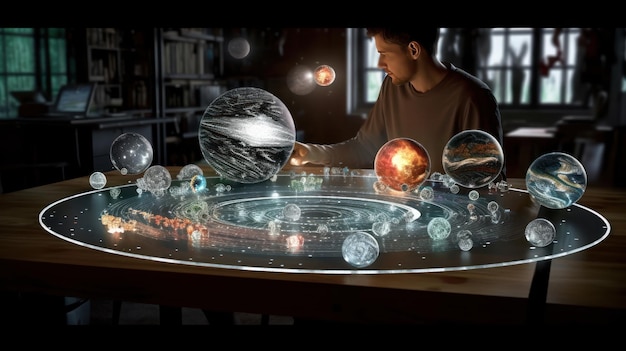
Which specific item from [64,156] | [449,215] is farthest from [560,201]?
[64,156]

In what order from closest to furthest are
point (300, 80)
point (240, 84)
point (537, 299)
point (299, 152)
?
1. point (537, 299)
2. point (299, 152)
3. point (300, 80)
4. point (240, 84)

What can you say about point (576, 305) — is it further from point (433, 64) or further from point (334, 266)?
point (433, 64)

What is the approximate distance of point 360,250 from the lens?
1.22 metres

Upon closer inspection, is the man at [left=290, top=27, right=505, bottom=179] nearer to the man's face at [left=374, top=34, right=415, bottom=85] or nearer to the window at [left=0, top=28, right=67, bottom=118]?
the man's face at [left=374, top=34, right=415, bottom=85]

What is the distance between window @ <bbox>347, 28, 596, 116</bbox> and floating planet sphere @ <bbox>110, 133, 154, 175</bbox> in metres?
7.85

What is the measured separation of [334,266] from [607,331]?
0.49 meters

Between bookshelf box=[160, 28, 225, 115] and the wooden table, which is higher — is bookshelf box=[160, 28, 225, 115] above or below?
above

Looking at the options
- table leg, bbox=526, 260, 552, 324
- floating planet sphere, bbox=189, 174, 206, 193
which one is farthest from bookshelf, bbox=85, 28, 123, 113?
table leg, bbox=526, 260, 552, 324

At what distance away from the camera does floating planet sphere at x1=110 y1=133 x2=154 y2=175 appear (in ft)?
6.96

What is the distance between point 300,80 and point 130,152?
839 centimetres

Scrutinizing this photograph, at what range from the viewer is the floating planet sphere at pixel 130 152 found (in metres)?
2.12

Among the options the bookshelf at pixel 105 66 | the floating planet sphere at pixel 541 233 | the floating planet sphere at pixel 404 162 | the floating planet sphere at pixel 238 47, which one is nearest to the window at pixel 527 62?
the floating planet sphere at pixel 238 47

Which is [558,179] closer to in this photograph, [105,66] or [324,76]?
[324,76]

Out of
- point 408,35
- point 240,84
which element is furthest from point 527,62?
point 408,35
